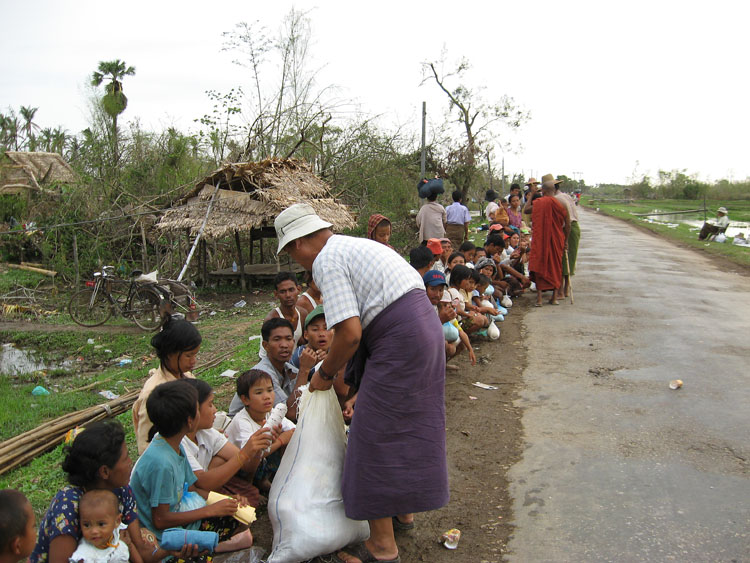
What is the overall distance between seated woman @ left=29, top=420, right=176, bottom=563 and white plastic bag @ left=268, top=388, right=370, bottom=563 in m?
0.72

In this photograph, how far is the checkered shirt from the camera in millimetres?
2568

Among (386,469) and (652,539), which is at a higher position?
(386,469)

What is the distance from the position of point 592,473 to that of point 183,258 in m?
13.1

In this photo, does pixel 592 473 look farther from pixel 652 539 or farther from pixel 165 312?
pixel 165 312

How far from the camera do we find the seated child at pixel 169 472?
2604 mm

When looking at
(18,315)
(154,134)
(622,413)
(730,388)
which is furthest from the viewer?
(154,134)

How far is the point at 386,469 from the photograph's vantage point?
2.67 meters

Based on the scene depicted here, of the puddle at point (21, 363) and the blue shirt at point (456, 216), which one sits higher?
the blue shirt at point (456, 216)

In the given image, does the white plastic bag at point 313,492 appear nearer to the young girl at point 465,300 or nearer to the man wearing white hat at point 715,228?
the young girl at point 465,300

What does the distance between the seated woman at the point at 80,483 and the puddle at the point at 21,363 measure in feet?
25.0

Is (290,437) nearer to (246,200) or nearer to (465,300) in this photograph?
(465,300)

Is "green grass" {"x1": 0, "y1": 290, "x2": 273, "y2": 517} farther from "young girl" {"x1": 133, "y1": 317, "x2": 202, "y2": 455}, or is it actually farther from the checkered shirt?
the checkered shirt

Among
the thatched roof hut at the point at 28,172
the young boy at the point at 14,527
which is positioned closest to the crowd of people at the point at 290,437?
the young boy at the point at 14,527

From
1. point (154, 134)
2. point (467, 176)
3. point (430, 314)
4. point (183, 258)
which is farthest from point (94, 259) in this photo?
point (467, 176)
